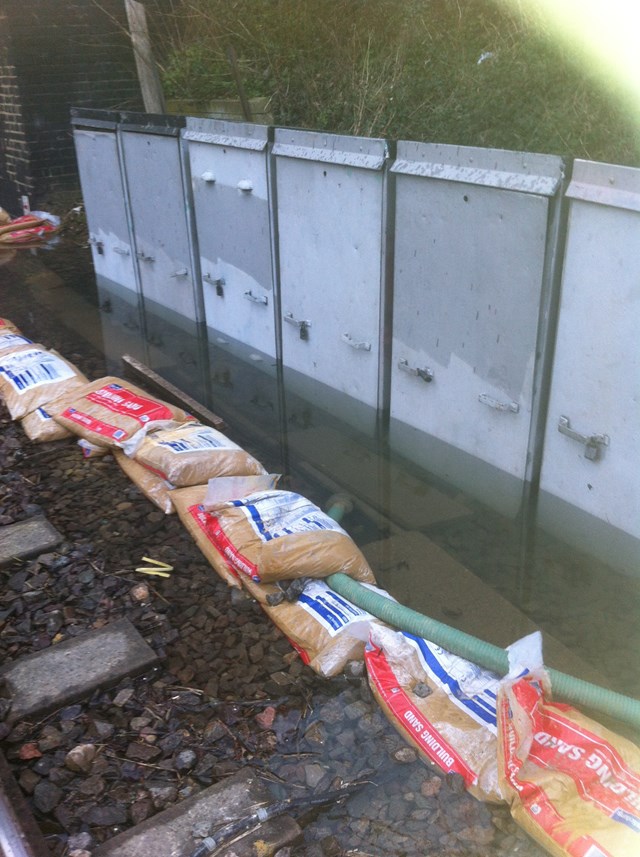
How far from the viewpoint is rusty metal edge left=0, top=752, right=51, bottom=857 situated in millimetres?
2258

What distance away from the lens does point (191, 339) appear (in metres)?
6.94

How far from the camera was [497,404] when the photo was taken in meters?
4.21

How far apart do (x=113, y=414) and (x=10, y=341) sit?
1.76 m

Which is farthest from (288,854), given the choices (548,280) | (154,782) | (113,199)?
(113,199)

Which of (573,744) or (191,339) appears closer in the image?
(573,744)

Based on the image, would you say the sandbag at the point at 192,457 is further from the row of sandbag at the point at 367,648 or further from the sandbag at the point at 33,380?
the sandbag at the point at 33,380

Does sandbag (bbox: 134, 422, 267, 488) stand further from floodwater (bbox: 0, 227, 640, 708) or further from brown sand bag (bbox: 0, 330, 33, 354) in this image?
brown sand bag (bbox: 0, 330, 33, 354)

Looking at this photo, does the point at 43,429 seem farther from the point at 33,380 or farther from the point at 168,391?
the point at 168,391

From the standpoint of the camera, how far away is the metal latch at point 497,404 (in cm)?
412

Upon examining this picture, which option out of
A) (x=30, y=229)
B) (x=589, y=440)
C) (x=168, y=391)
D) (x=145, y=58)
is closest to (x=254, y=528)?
(x=589, y=440)

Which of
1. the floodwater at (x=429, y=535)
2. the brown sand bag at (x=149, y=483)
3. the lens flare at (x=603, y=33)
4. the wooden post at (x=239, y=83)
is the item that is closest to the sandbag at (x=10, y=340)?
the floodwater at (x=429, y=535)

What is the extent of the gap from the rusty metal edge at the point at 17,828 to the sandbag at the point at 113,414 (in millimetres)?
2265

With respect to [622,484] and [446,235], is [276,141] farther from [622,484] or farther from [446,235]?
[622,484]

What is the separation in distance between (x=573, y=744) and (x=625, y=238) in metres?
2.10
